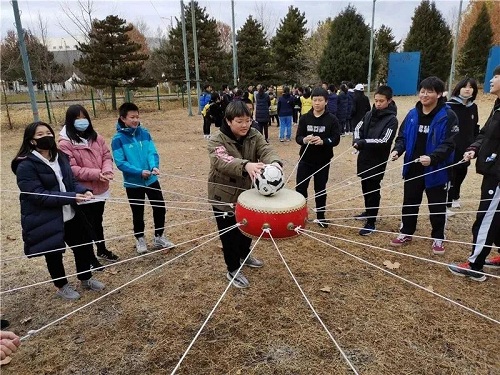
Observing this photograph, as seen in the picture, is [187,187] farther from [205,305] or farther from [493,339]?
[493,339]

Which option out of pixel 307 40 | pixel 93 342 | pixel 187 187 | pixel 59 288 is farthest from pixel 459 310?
pixel 307 40

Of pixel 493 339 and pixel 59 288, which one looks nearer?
pixel 493 339

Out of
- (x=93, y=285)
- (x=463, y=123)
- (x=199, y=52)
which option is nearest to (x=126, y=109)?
(x=93, y=285)

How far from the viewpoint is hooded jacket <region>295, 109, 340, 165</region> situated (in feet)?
15.3

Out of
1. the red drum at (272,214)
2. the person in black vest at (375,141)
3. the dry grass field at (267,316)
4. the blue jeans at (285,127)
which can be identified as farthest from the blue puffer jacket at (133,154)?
the blue jeans at (285,127)

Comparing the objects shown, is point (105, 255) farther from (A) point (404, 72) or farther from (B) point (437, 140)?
(A) point (404, 72)

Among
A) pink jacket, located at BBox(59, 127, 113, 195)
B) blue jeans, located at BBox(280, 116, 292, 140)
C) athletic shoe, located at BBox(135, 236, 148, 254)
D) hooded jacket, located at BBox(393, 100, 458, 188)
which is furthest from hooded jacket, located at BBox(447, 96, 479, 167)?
blue jeans, located at BBox(280, 116, 292, 140)

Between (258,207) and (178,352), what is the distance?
1.25m

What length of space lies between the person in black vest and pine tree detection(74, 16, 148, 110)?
19304 millimetres

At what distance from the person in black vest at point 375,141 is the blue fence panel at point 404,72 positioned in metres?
Answer: 26.6

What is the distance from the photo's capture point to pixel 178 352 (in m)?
2.74

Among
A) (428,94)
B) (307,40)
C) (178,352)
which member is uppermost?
(307,40)

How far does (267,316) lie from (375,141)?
2.49 meters

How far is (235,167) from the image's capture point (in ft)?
9.13
